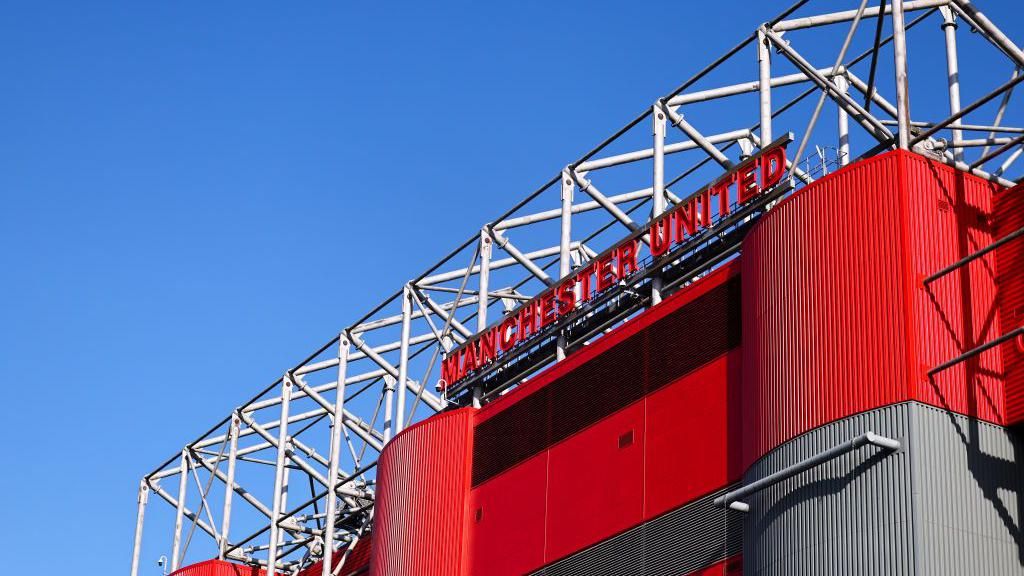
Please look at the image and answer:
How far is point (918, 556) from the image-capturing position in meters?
38.5

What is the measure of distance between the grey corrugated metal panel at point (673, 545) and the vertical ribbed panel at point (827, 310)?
2.78 meters

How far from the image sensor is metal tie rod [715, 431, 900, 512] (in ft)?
132

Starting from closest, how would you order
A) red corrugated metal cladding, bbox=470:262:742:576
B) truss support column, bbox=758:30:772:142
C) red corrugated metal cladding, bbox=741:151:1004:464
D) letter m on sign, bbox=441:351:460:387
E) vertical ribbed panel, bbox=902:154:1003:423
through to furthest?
vertical ribbed panel, bbox=902:154:1003:423 < red corrugated metal cladding, bbox=741:151:1004:464 < red corrugated metal cladding, bbox=470:262:742:576 < truss support column, bbox=758:30:772:142 < letter m on sign, bbox=441:351:460:387

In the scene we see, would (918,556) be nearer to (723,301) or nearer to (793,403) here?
(793,403)

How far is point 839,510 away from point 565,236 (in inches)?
960

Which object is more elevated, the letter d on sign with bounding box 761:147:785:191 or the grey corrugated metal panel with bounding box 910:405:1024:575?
the letter d on sign with bounding box 761:147:785:191

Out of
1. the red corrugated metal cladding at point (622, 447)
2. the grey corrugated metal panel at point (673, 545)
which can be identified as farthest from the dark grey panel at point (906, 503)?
the red corrugated metal cladding at point (622, 447)

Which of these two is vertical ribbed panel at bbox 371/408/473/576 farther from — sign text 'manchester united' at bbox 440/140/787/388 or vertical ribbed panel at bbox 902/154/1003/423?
vertical ribbed panel at bbox 902/154/1003/423

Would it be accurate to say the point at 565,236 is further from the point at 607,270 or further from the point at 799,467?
the point at 799,467

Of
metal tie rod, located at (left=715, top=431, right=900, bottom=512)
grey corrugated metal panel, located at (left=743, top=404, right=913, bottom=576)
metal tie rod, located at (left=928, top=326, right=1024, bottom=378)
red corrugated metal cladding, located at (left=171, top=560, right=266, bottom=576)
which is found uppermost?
red corrugated metal cladding, located at (left=171, top=560, right=266, bottom=576)

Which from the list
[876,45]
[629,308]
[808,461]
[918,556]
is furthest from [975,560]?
[629,308]

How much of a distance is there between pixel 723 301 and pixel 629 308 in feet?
26.7

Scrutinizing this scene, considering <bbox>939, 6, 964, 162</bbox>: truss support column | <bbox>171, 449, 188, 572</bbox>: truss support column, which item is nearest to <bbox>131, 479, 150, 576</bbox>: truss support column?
<bbox>171, 449, 188, 572</bbox>: truss support column

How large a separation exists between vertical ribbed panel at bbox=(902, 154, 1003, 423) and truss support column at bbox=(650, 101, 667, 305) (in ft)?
44.4
